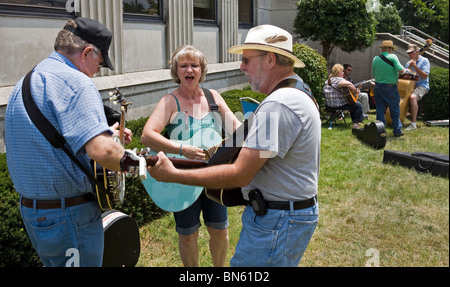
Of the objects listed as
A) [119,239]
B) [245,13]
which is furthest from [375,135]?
[119,239]

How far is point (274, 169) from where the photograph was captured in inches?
89.1

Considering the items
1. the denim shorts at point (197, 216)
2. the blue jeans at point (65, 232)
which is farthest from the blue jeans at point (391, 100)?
the blue jeans at point (65, 232)

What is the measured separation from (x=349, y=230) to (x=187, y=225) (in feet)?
7.95

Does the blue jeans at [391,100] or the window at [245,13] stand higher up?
the window at [245,13]

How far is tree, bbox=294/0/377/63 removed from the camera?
13734mm


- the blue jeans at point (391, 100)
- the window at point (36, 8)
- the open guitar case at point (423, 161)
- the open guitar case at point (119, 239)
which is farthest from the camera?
the blue jeans at point (391, 100)

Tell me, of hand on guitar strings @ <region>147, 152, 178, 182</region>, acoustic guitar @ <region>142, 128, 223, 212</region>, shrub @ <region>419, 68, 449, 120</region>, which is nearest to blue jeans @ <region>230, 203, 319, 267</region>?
hand on guitar strings @ <region>147, 152, 178, 182</region>

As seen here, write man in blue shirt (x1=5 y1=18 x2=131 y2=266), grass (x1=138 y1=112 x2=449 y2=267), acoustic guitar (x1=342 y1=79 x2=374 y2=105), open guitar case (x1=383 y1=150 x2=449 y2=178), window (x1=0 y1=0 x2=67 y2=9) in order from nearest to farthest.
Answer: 1. man in blue shirt (x1=5 y1=18 x2=131 y2=266)
2. grass (x1=138 y1=112 x2=449 y2=267)
3. window (x1=0 y1=0 x2=67 y2=9)
4. open guitar case (x1=383 y1=150 x2=449 y2=178)
5. acoustic guitar (x1=342 y1=79 x2=374 y2=105)

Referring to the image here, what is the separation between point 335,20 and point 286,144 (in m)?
12.8

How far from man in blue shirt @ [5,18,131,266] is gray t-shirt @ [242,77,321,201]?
0.71m

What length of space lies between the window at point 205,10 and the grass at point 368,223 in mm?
4301

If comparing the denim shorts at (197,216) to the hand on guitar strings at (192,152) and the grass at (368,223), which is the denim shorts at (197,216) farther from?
the grass at (368,223)

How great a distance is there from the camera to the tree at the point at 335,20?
13.7 meters

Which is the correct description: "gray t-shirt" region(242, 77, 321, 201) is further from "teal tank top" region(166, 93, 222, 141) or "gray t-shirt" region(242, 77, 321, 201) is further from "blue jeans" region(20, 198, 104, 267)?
"teal tank top" region(166, 93, 222, 141)
